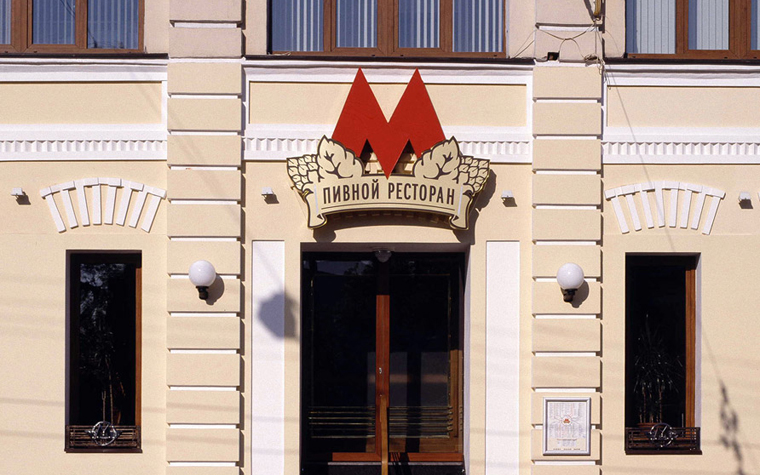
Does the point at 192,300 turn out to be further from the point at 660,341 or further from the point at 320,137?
the point at 660,341

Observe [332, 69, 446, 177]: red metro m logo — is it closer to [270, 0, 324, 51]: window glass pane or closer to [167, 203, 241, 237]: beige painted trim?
[270, 0, 324, 51]: window glass pane

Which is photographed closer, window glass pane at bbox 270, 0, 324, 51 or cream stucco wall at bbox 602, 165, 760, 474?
cream stucco wall at bbox 602, 165, 760, 474

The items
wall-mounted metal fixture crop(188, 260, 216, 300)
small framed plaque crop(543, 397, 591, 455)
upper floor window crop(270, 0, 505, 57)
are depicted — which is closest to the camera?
wall-mounted metal fixture crop(188, 260, 216, 300)

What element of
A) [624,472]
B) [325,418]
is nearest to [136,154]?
[325,418]

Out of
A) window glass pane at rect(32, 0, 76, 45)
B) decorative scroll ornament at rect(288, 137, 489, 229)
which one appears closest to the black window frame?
decorative scroll ornament at rect(288, 137, 489, 229)

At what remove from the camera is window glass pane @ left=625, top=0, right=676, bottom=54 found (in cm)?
927

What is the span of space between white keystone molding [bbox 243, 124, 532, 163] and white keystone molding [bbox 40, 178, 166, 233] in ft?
3.84

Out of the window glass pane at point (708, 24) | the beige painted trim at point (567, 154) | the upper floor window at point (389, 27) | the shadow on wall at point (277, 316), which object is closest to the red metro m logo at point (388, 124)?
the upper floor window at point (389, 27)

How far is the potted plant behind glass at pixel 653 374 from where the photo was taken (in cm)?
915

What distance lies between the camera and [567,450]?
870 cm

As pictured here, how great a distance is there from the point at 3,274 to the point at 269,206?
9.63 ft

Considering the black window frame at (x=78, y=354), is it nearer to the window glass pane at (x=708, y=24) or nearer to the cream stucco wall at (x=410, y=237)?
the cream stucco wall at (x=410, y=237)

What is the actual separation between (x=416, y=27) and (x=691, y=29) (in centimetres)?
320

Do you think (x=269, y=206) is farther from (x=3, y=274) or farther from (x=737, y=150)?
(x=737, y=150)
